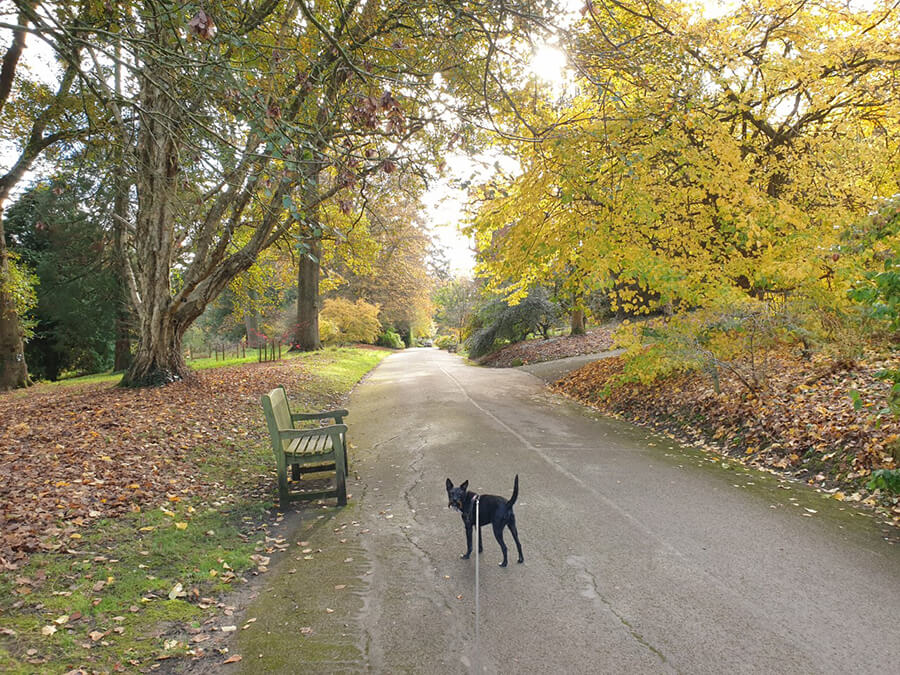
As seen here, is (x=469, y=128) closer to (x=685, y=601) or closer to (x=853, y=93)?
(x=685, y=601)

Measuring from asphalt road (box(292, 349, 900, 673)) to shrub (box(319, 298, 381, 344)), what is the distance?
1030 inches

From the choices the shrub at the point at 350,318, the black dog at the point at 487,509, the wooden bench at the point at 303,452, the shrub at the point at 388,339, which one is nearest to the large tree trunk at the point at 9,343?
the wooden bench at the point at 303,452

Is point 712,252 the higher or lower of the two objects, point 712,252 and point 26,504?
the higher

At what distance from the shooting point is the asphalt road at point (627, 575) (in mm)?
2859

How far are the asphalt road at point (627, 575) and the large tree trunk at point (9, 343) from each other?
43.8 ft

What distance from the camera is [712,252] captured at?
915cm

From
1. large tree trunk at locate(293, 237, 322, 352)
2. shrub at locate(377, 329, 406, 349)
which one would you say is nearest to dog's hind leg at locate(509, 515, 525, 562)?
large tree trunk at locate(293, 237, 322, 352)

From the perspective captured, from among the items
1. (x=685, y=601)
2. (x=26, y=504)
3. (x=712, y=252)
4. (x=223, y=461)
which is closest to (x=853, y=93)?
(x=712, y=252)

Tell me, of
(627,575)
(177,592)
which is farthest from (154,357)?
(627,575)

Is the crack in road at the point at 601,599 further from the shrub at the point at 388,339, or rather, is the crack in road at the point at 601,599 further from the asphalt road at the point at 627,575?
the shrub at the point at 388,339

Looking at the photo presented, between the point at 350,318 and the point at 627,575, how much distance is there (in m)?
29.8

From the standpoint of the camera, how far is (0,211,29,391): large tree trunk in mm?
13758

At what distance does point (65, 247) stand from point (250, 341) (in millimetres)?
9901

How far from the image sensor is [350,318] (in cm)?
3234
